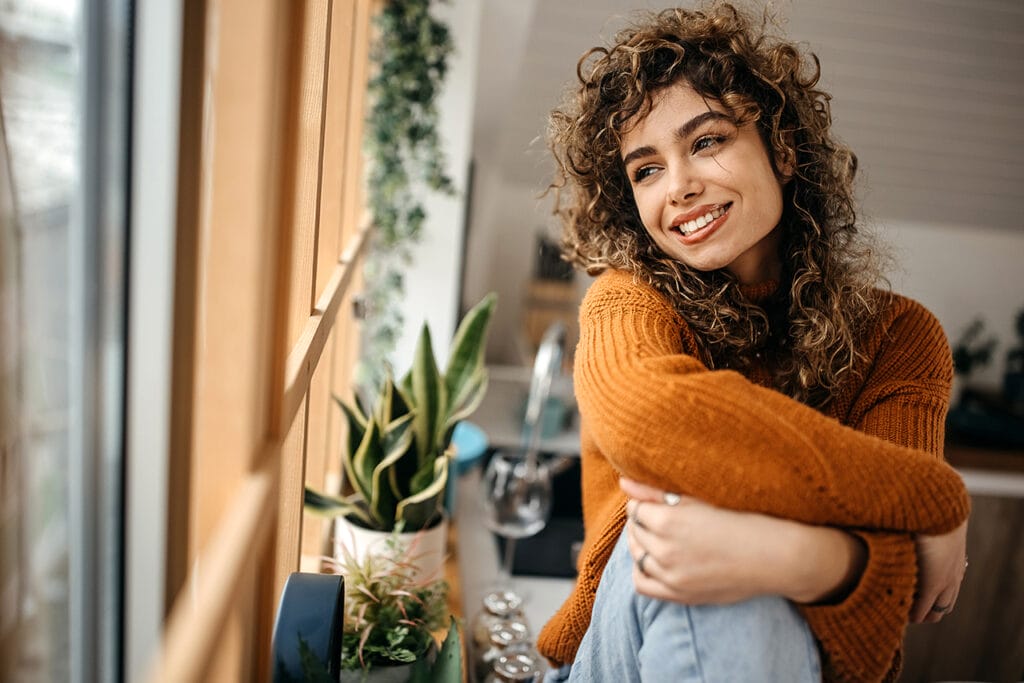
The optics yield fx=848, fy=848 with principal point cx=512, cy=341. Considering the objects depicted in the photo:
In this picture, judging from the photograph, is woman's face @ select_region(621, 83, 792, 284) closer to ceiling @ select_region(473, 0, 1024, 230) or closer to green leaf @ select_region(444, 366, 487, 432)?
green leaf @ select_region(444, 366, 487, 432)

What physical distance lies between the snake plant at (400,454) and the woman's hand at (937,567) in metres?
0.80

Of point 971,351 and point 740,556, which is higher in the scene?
point 740,556

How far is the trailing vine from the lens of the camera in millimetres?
2352

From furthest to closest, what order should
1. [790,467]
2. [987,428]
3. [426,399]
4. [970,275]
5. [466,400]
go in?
[970,275], [987,428], [466,400], [426,399], [790,467]

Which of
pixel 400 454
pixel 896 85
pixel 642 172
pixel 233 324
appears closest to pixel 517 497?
pixel 400 454

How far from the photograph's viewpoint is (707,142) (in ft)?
3.52

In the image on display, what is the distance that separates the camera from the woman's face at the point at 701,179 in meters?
1.06

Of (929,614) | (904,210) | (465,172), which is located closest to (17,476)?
(929,614)

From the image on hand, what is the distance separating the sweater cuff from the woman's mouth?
1.40 feet

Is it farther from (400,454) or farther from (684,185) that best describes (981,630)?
(684,185)

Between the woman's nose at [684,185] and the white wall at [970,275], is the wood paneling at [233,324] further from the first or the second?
the white wall at [970,275]

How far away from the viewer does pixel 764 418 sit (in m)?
0.82

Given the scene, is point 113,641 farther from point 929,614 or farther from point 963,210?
point 963,210

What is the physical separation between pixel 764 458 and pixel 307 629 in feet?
Answer: 1.66
